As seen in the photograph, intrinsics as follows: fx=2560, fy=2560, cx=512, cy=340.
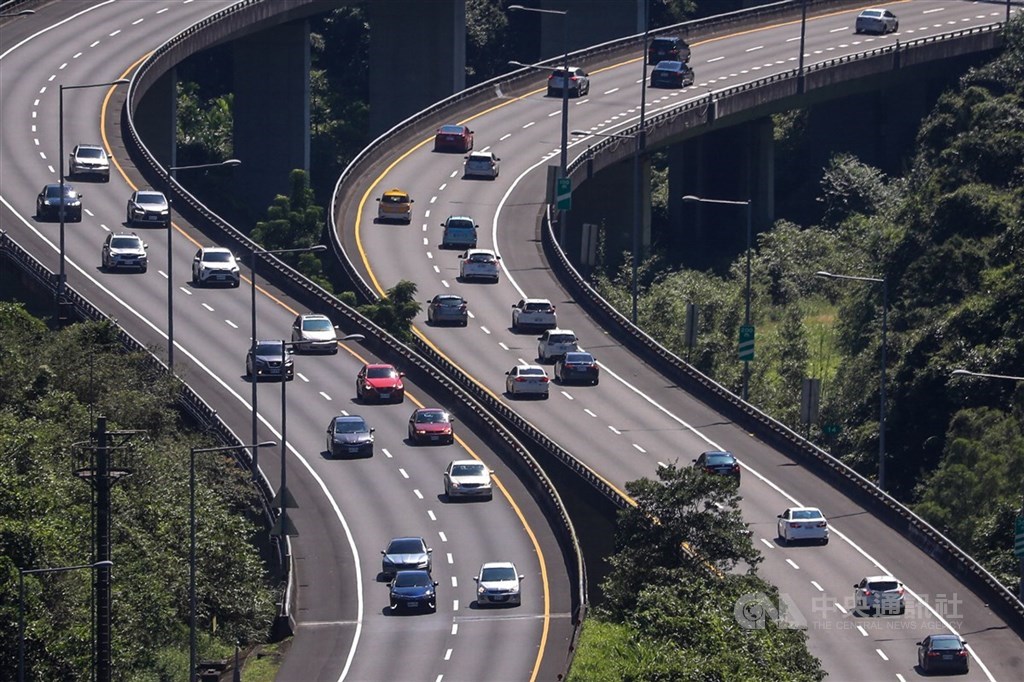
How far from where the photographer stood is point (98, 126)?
11750 centimetres

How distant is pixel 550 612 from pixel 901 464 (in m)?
28.5

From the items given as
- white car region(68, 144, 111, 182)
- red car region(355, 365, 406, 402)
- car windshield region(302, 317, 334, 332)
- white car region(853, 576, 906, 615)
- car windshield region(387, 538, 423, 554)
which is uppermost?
white car region(68, 144, 111, 182)

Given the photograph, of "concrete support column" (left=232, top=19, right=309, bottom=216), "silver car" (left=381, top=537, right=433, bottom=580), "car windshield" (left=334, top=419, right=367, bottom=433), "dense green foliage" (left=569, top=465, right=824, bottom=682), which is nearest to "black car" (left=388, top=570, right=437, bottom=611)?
"silver car" (left=381, top=537, right=433, bottom=580)

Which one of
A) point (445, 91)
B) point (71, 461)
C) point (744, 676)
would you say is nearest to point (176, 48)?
point (445, 91)

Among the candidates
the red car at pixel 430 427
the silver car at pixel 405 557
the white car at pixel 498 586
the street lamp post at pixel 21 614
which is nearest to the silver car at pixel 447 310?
the red car at pixel 430 427

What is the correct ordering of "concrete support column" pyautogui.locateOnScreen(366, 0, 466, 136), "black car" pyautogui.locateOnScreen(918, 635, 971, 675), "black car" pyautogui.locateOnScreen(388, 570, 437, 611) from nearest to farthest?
"black car" pyautogui.locateOnScreen(918, 635, 971, 675) → "black car" pyautogui.locateOnScreen(388, 570, 437, 611) → "concrete support column" pyautogui.locateOnScreen(366, 0, 466, 136)

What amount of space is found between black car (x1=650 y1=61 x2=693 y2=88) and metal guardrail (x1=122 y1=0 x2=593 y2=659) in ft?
85.3

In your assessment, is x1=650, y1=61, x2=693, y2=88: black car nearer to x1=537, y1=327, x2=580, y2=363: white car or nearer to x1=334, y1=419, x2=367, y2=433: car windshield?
x1=537, y1=327, x2=580, y2=363: white car

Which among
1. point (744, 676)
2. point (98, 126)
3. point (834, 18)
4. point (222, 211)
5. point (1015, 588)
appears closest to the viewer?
point (744, 676)

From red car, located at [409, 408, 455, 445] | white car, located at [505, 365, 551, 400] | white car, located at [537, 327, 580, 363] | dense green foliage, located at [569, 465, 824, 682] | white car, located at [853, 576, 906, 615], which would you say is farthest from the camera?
white car, located at [537, 327, 580, 363]

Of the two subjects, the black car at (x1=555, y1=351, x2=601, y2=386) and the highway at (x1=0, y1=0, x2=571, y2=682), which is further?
the black car at (x1=555, y1=351, x2=601, y2=386)

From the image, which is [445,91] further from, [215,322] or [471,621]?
[471,621]

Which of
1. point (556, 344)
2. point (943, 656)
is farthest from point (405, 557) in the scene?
point (556, 344)

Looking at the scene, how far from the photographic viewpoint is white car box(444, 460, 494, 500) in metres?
83.4
